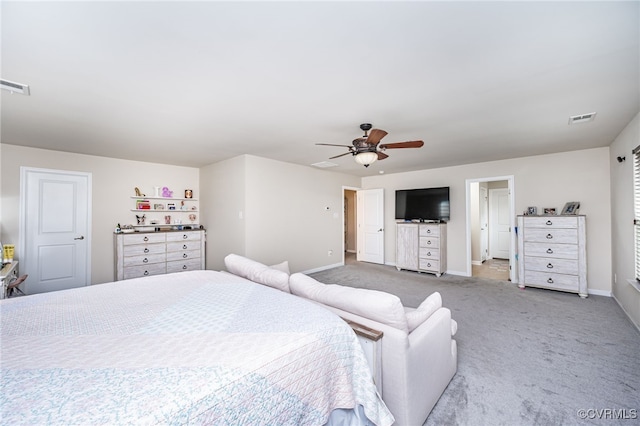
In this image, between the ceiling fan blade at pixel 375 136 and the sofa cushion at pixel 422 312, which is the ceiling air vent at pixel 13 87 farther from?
the sofa cushion at pixel 422 312

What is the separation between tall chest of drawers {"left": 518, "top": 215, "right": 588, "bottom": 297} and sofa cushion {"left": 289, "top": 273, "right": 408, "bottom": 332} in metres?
4.21

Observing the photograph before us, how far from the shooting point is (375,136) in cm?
267

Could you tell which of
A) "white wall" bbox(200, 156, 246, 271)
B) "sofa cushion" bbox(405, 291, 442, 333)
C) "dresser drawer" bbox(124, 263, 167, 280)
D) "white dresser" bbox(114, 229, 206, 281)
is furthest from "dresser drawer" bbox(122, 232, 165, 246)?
"sofa cushion" bbox(405, 291, 442, 333)

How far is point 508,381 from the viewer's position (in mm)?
2021

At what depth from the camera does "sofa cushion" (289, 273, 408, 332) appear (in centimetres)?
147

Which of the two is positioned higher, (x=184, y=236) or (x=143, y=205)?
(x=143, y=205)

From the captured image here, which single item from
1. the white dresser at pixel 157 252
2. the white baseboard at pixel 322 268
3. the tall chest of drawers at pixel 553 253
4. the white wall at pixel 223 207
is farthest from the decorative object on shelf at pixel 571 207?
the white dresser at pixel 157 252

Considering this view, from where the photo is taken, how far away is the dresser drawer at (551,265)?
13.3 feet

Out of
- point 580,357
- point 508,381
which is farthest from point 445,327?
point 580,357

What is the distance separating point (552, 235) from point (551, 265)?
1.60 feet

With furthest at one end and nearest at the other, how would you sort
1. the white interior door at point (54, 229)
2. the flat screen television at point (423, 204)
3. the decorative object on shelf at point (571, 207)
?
the flat screen television at point (423, 204) < the decorative object on shelf at point (571, 207) < the white interior door at point (54, 229)

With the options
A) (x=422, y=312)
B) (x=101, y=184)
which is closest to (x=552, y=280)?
(x=422, y=312)

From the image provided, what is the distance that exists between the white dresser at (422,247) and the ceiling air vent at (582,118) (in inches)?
110

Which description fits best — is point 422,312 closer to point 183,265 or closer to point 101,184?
point 183,265
